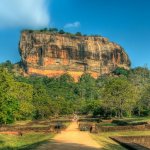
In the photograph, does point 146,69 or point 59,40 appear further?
point 59,40

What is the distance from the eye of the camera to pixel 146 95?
219ft

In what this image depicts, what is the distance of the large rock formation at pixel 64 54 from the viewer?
181500mm

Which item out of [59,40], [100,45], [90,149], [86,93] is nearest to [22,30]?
[59,40]

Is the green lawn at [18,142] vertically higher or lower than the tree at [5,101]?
lower

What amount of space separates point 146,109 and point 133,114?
629cm

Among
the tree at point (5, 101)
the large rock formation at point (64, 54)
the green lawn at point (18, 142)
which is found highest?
the large rock formation at point (64, 54)

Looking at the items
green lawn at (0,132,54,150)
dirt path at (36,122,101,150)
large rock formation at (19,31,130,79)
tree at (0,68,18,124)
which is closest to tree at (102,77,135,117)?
tree at (0,68,18,124)

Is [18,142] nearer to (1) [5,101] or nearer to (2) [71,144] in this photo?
(2) [71,144]

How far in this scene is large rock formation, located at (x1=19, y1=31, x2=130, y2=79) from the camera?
595 ft

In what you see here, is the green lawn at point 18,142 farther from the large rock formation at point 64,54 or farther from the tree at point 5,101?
the large rock formation at point 64,54

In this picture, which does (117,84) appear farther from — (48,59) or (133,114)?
(48,59)

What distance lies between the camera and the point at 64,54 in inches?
7210

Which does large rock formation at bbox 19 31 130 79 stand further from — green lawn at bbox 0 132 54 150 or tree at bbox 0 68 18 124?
green lawn at bbox 0 132 54 150

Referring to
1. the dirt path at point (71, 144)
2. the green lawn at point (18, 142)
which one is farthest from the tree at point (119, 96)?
the dirt path at point (71, 144)
